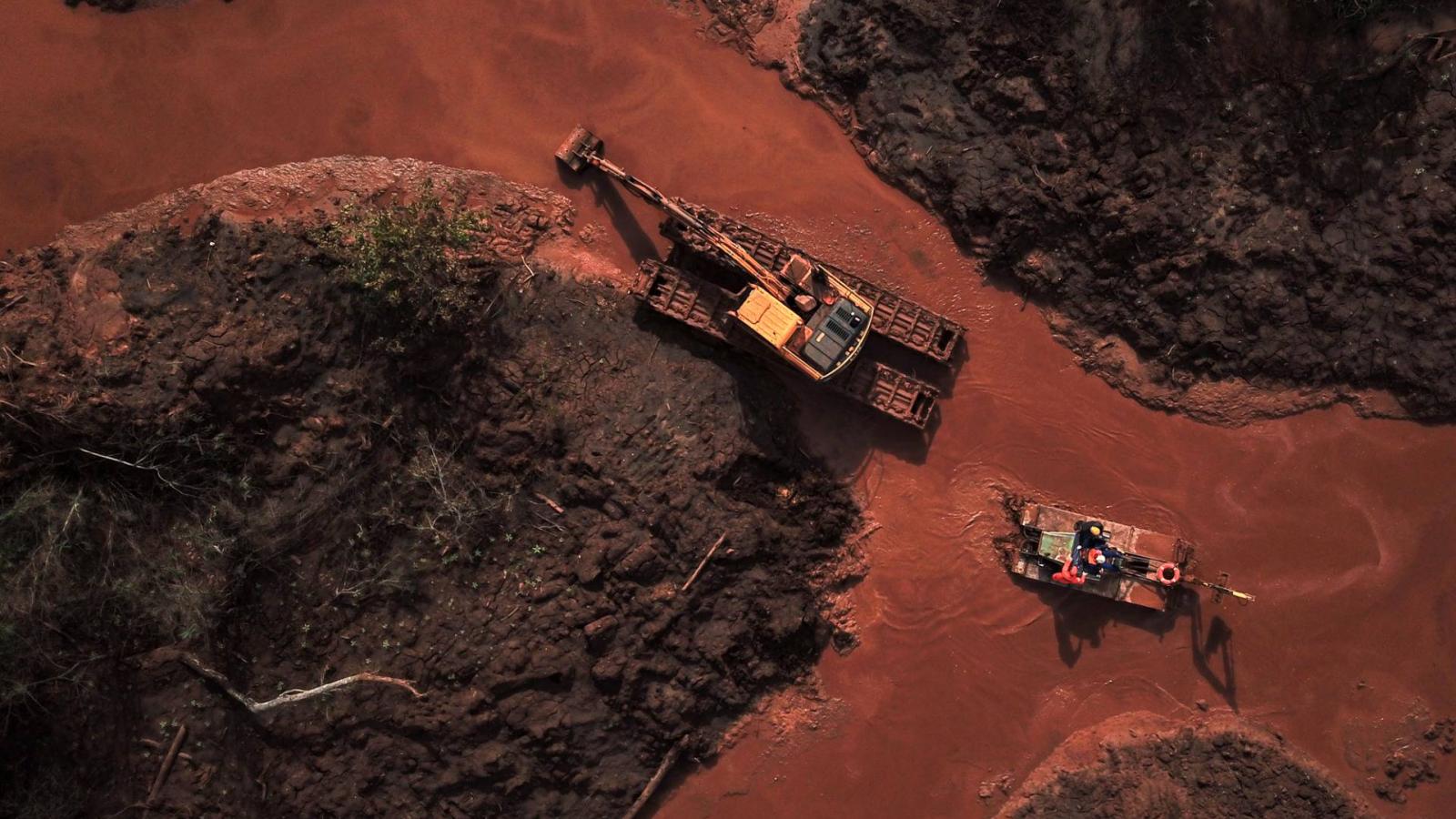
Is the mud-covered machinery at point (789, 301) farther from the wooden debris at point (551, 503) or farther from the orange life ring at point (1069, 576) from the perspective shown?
the wooden debris at point (551, 503)

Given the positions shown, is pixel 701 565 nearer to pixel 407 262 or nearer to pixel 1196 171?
pixel 407 262

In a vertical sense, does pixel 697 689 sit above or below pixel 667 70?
below

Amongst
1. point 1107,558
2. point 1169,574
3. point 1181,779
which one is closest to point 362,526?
point 1107,558

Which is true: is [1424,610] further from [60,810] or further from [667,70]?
[60,810]

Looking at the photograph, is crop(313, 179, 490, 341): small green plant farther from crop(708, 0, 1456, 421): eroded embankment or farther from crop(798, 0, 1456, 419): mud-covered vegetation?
crop(798, 0, 1456, 419): mud-covered vegetation

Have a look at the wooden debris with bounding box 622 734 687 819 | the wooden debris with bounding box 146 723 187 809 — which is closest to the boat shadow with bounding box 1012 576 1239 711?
the wooden debris with bounding box 622 734 687 819

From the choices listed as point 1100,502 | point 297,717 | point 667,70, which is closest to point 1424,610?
point 1100,502

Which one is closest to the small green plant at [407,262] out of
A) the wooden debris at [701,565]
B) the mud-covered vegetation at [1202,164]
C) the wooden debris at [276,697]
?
the wooden debris at [276,697]
